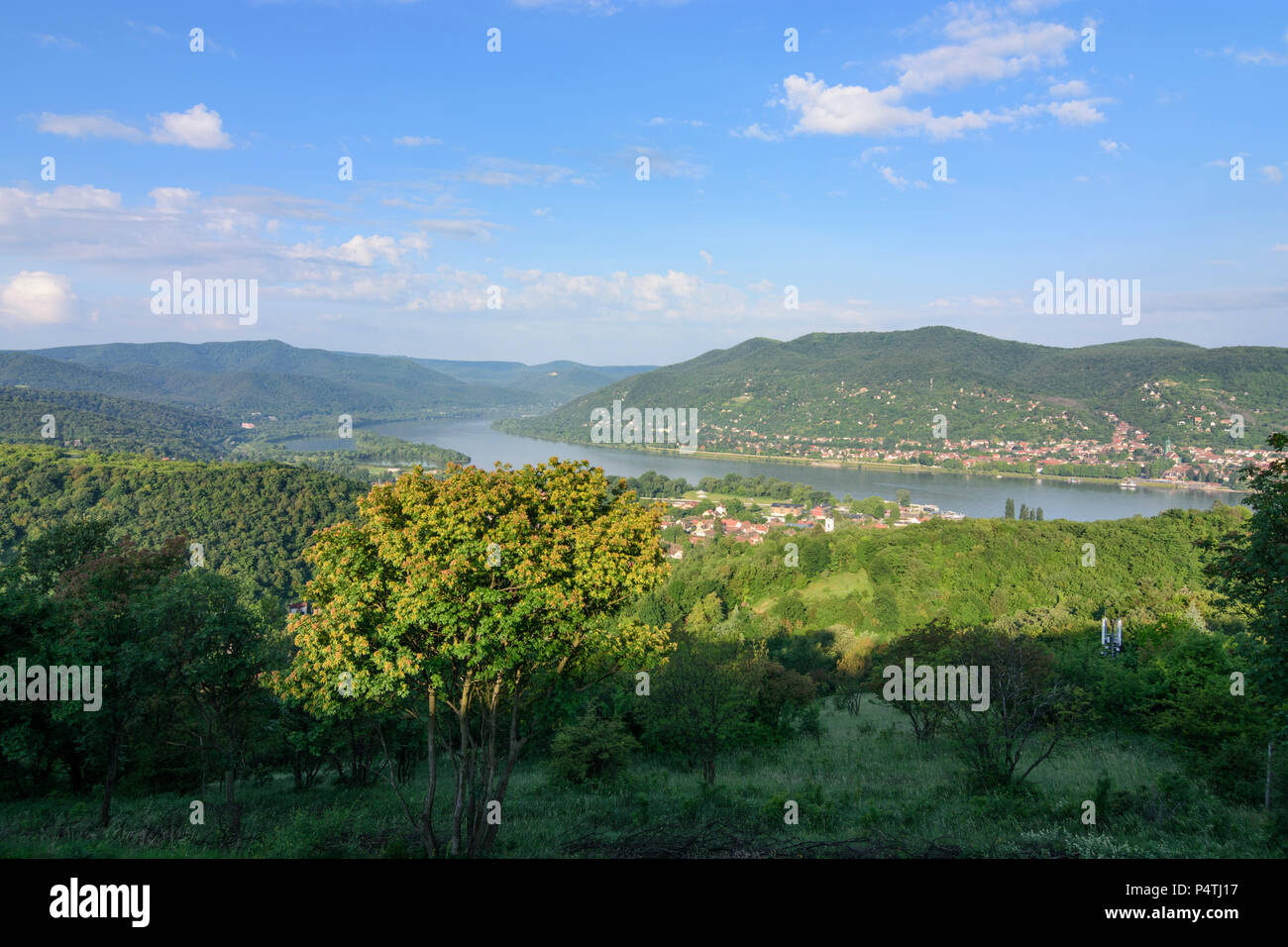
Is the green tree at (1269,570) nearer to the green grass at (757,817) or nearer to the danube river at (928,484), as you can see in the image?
the green grass at (757,817)

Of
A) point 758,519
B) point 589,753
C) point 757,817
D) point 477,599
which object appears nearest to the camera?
point 477,599

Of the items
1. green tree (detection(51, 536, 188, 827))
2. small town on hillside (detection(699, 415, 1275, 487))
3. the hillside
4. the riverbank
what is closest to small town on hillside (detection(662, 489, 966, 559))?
the hillside

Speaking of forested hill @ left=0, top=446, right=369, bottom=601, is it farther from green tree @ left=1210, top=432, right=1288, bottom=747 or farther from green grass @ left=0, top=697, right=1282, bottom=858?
green tree @ left=1210, top=432, right=1288, bottom=747

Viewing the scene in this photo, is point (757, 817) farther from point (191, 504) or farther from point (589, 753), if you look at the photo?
point (191, 504)

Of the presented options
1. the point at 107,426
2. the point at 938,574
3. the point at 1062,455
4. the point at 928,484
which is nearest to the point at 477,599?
the point at 938,574
